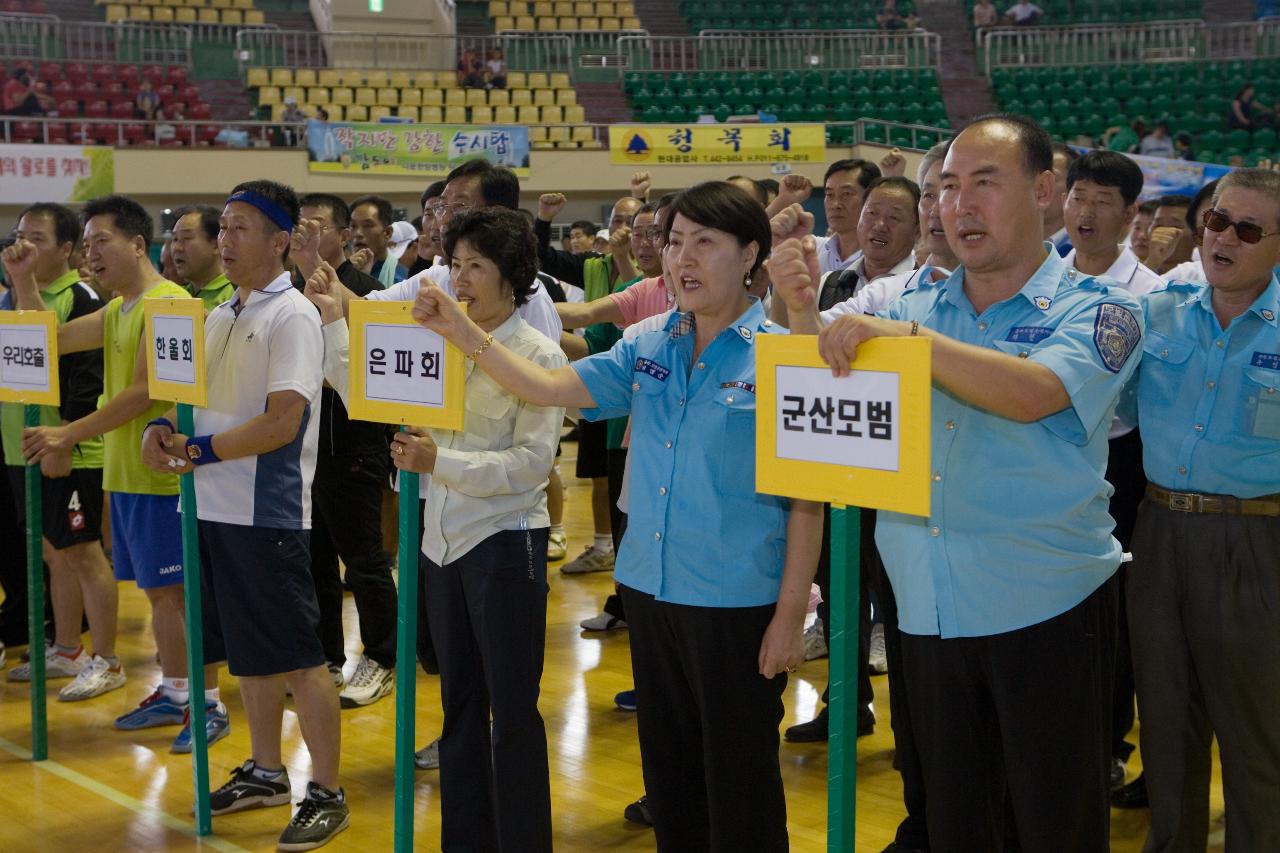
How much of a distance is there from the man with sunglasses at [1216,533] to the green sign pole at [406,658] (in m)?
1.52

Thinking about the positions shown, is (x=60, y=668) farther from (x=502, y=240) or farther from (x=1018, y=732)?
(x=1018, y=732)

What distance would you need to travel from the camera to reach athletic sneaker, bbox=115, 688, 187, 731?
4.26 meters

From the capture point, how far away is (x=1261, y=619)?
255 cm

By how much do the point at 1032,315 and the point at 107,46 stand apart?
623 inches

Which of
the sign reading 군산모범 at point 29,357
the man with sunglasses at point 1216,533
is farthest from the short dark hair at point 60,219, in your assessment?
the man with sunglasses at point 1216,533

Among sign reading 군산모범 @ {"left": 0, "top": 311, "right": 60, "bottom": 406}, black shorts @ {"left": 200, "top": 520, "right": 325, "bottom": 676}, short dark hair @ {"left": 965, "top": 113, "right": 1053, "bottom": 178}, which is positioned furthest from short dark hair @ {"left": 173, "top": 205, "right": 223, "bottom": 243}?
short dark hair @ {"left": 965, "top": 113, "right": 1053, "bottom": 178}

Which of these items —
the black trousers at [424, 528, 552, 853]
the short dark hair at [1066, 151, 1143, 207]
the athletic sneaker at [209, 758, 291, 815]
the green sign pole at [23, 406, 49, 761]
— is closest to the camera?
the black trousers at [424, 528, 552, 853]

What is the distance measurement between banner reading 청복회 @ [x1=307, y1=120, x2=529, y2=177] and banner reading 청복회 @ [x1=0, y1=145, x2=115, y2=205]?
82.6 inches

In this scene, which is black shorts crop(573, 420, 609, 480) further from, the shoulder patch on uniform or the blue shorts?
the shoulder patch on uniform

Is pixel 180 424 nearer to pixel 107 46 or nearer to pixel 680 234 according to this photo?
pixel 680 234

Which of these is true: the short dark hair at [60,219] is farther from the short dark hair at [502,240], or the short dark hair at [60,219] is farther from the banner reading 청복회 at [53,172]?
the banner reading 청복회 at [53,172]

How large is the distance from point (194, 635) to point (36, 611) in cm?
85

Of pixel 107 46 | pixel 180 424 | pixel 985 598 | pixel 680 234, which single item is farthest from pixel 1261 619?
pixel 107 46

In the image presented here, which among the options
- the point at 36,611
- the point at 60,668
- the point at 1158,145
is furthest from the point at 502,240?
the point at 1158,145
